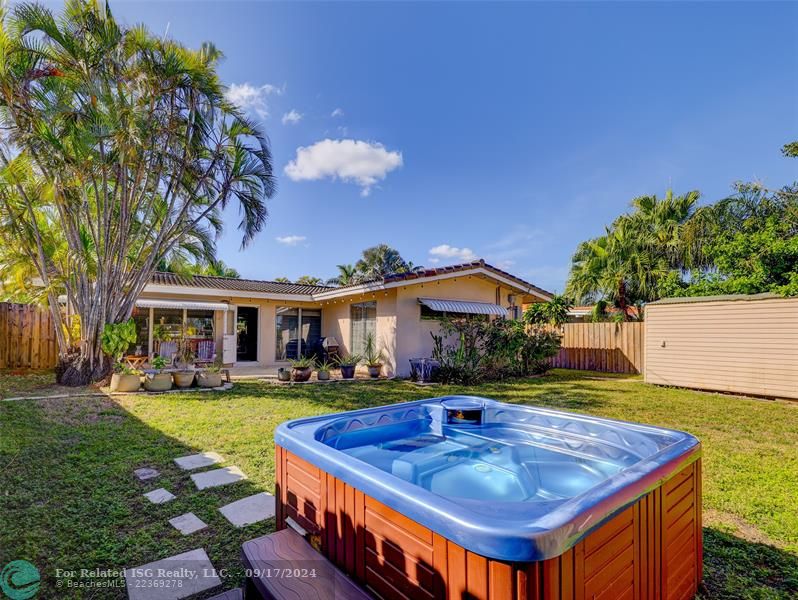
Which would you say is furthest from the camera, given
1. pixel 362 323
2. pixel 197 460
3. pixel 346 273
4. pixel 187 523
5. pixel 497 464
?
pixel 346 273

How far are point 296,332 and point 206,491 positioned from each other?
1661 centimetres

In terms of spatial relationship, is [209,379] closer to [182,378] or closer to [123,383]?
[182,378]

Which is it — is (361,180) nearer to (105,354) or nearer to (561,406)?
(105,354)

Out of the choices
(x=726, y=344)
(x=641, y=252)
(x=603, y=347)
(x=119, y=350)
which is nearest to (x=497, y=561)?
(x=119, y=350)

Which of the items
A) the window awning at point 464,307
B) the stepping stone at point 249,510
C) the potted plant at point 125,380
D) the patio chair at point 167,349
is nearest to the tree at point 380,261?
the window awning at point 464,307

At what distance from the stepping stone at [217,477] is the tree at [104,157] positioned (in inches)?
409

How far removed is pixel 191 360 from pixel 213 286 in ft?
13.0

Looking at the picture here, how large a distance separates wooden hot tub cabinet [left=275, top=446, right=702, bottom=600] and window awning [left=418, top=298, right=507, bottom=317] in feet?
43.2

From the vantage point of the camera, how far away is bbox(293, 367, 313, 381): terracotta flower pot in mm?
14761

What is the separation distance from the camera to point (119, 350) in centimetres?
1325

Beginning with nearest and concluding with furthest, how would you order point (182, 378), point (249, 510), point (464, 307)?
1. point (249, 510)
2. point (182, 378)
3. point (464, 307)

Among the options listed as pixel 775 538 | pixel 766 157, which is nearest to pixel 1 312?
pixel 775 538

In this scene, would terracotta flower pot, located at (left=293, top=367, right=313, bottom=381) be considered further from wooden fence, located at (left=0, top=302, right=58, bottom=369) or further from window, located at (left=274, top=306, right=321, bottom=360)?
wooden fence, located at (left=0, top=302, right=58, bottom=369)

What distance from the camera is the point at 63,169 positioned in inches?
474
